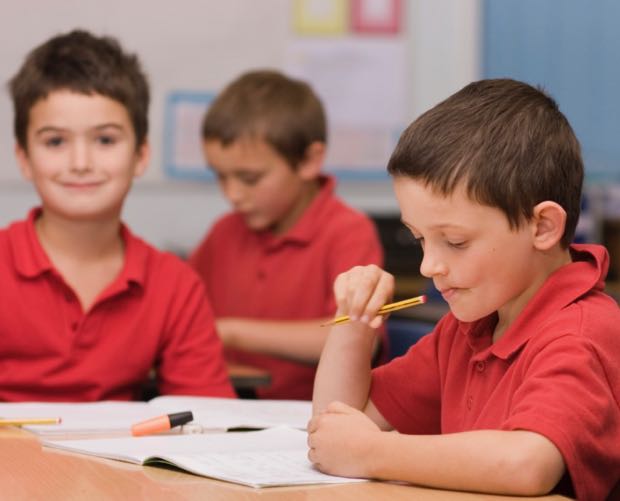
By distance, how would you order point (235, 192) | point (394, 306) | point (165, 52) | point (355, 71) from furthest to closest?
point (355, 71), point (165, 52), point (235, 192), point (394, 306)

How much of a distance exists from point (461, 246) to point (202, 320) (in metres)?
0.93

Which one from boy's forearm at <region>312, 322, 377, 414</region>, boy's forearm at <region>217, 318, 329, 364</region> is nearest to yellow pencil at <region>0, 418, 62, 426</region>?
boy's forearm at <region>312, 322, 377, 414</region>

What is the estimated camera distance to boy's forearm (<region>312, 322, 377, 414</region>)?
4.98ft

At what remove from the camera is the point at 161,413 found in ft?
5.41

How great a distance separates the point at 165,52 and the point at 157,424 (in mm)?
2531

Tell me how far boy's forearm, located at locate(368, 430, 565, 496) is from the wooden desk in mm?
12

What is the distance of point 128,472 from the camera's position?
3.95ft

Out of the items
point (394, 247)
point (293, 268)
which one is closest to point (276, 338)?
point (293, 268)

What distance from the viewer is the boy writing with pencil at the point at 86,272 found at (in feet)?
6.56

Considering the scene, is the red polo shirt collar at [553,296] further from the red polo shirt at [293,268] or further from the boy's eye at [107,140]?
the red polo shirt at [293,268]

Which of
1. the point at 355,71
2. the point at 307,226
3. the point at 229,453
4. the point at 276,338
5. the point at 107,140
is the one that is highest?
the point at 107,140

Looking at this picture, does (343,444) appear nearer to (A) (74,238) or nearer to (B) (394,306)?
(B) (394,306)

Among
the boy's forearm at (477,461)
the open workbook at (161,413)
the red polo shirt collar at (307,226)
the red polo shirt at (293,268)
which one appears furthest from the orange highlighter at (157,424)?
the red polo shirt collar at (307,226)

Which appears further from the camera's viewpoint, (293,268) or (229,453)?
(293,268)
